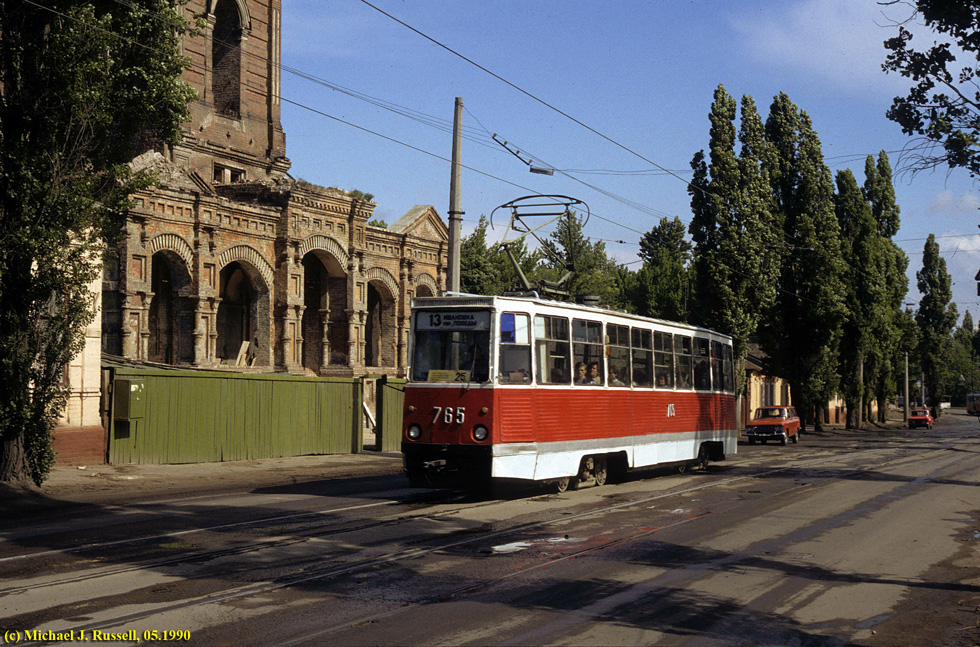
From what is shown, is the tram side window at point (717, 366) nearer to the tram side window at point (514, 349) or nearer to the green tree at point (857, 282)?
the tram side window at point (514, 349)

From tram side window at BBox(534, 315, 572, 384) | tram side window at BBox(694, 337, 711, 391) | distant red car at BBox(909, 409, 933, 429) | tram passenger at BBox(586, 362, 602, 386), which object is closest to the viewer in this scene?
tram side window at BBox(534, 315, 572, 384)

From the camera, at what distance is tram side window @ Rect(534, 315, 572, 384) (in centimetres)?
1515

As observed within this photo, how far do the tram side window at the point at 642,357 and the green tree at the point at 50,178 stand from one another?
381 inches

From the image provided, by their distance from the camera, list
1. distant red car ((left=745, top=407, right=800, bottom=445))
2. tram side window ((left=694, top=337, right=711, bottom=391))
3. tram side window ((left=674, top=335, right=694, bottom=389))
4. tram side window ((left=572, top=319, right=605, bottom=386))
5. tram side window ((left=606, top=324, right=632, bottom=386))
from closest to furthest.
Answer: tram side window ((left=572, top=319, right=605, bottom=386))
tram side window ((left=606, top=324, right=632, bottom=386))
tram side window ((left=674, top=335, right=694, bottom=389))
tram side window ((left=694, top=337, right=711, bottom=391))
distant red car ((left=745, top=407, right=800, bottom=445))

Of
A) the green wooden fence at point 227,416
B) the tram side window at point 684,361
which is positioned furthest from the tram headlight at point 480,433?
the green wooden fence at point 227,416

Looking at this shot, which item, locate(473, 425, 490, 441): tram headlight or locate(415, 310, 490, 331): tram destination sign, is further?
locate(415, 310, 490, 331): tram destination sign

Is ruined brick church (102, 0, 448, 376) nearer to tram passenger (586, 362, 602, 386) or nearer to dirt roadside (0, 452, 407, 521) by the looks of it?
dirt roadside (0, 452, 407, 521)

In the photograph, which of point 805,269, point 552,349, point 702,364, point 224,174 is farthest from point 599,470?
point 805,269

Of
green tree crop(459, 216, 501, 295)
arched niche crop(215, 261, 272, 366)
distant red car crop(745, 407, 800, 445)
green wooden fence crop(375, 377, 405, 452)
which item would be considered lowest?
distant red car crop(745, 407, 800, 445)

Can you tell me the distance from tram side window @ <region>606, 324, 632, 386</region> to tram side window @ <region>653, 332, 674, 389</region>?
1.45 m

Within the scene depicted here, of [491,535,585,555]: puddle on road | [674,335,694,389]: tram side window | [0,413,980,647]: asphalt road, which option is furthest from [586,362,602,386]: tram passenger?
[491,535,585,555]: puddle on road

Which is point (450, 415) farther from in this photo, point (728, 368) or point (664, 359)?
point (728, 368)

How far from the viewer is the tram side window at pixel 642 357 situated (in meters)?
18.3

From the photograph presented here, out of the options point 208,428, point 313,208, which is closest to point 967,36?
point 208,428
